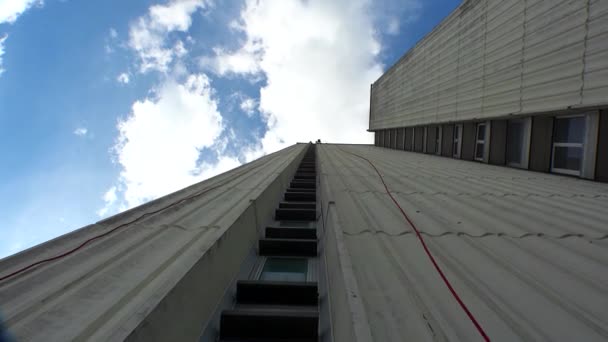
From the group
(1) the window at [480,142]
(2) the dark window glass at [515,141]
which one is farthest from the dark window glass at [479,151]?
(2) the dark window glass at [515,141]

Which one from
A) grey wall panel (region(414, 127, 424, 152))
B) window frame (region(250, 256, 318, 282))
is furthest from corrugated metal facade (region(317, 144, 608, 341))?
grey wall panel (region(414, 127, 424, 152))

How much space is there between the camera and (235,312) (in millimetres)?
2354

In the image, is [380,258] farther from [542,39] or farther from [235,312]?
[542,39]

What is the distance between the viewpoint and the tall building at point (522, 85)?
6.45 metres

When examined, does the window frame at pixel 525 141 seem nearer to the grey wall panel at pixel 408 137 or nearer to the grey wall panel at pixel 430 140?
the grey wall panel at pixel 430 140

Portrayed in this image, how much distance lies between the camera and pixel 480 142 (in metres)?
11.7

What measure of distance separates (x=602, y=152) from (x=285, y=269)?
8.10m

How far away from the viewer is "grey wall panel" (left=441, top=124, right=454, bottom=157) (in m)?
13.9

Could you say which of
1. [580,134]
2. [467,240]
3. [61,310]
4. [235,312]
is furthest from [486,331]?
[580,134]

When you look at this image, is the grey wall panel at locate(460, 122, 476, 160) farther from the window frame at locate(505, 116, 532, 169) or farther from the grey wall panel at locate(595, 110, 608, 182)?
the grey wall panel at locate(595, 110, 608, 182)


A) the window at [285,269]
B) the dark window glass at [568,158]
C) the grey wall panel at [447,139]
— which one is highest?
the grey wall panel at [447,139]

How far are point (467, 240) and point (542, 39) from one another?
8.20m

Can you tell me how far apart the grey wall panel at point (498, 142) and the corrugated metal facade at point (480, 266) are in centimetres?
626

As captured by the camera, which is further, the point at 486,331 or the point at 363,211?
the point at 363,211
